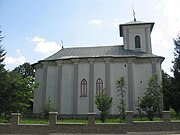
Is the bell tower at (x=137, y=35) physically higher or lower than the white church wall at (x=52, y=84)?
higher

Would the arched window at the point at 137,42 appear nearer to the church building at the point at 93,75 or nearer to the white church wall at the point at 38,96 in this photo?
the church building at the point at 93,75

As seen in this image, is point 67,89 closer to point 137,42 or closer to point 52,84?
point 52,84

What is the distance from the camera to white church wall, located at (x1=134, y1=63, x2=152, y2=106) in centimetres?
2548

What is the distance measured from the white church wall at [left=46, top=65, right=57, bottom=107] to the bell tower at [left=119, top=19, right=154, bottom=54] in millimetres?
10256

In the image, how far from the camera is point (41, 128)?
43.4ft

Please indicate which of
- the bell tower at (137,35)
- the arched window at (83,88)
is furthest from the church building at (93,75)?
the bell tower at (137,35)

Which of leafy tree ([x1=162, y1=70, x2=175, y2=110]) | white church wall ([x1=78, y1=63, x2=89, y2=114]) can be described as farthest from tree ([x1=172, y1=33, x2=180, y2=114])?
white church wall ([x1=78, y1=63, x2=89, y2=114])

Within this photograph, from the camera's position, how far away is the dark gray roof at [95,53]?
1045 inches

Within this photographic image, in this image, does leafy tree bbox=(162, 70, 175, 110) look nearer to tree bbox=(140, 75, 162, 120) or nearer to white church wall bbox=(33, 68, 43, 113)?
tree bbox=(140, 75, 162, 120)

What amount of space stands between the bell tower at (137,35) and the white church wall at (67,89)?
8388 millimetres

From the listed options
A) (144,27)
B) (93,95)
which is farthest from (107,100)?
(144,27)

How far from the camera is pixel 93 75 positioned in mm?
25938

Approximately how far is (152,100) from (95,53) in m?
9.83

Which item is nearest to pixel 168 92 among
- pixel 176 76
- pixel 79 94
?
pixel 176 76
